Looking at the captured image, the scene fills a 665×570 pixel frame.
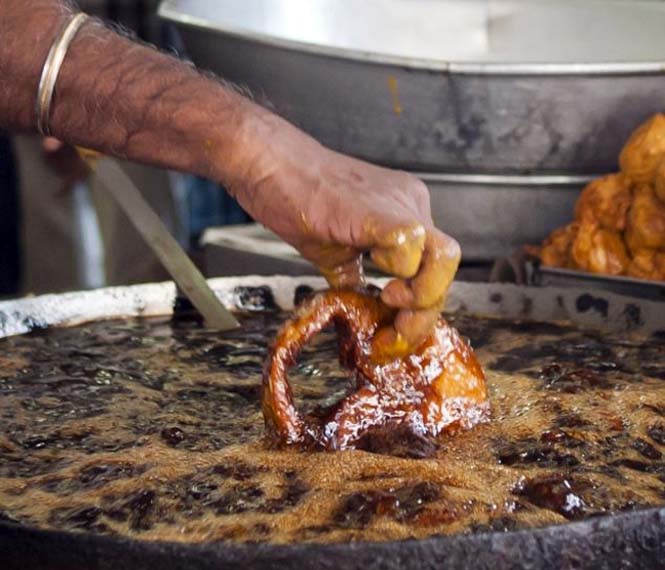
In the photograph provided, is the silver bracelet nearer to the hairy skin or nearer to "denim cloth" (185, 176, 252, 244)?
the hairy skin

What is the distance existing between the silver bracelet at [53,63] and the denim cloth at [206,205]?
5.20 metres

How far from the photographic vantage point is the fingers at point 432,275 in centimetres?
174

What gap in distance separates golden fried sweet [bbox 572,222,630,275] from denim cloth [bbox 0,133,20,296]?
Answer: 4334 mm

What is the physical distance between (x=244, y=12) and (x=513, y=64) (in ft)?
3.53

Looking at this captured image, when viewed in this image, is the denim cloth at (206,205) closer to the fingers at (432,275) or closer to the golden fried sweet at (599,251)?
the golden fried sweet at (599,251)

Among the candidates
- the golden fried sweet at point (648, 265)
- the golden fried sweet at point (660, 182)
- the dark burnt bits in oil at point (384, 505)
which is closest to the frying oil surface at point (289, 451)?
the dark burnt bits in oil at point (384, 505)

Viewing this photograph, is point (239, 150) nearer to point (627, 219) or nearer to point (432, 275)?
point (432, 275)

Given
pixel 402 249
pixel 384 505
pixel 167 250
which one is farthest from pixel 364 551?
pixel 167 250

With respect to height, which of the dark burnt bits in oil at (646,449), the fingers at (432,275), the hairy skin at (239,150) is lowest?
the dark burnt bits in oil at (646,449)

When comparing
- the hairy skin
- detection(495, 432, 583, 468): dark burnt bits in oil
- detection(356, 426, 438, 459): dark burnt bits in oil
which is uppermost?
the hairy skin

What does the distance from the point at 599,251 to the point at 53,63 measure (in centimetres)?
152

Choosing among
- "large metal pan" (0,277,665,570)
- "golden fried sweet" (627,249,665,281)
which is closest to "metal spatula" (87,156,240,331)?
"golden fried sweet" (627,249,665,281)

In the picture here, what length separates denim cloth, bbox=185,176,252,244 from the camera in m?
7.34

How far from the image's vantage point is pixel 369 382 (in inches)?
77.3
